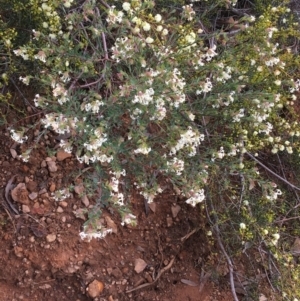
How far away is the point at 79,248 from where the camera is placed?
10.2ft

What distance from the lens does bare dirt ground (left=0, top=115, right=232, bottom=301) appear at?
2967 mm

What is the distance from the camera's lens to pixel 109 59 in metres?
2.52

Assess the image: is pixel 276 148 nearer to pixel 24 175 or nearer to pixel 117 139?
pixel 117 139

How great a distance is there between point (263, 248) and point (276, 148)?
740 millimetres

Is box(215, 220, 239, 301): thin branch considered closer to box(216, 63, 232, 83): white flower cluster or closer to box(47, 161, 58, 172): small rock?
box(216, 63, 232, 83): white flower cluster

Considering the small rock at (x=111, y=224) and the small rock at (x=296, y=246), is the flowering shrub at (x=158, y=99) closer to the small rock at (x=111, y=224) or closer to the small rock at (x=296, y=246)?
the small rock at (x=111, y=224)

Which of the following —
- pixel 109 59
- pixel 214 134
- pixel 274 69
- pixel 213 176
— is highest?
pixel 109 59

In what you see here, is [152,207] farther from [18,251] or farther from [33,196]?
[18,251]

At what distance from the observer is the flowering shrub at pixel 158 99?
2348 mm

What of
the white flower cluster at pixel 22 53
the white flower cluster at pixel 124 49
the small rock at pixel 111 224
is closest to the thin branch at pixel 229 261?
the small rock at pixel 111 224

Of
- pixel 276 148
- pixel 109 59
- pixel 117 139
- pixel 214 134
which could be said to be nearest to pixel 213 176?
pixel 214 134

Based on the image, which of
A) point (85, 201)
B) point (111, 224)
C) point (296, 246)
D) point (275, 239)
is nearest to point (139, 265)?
point (111, 224)

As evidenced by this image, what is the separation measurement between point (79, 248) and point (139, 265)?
0.45 m

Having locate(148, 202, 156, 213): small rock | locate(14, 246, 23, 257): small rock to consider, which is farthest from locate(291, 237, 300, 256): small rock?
locate(14, 246, 23, 257): small rock
